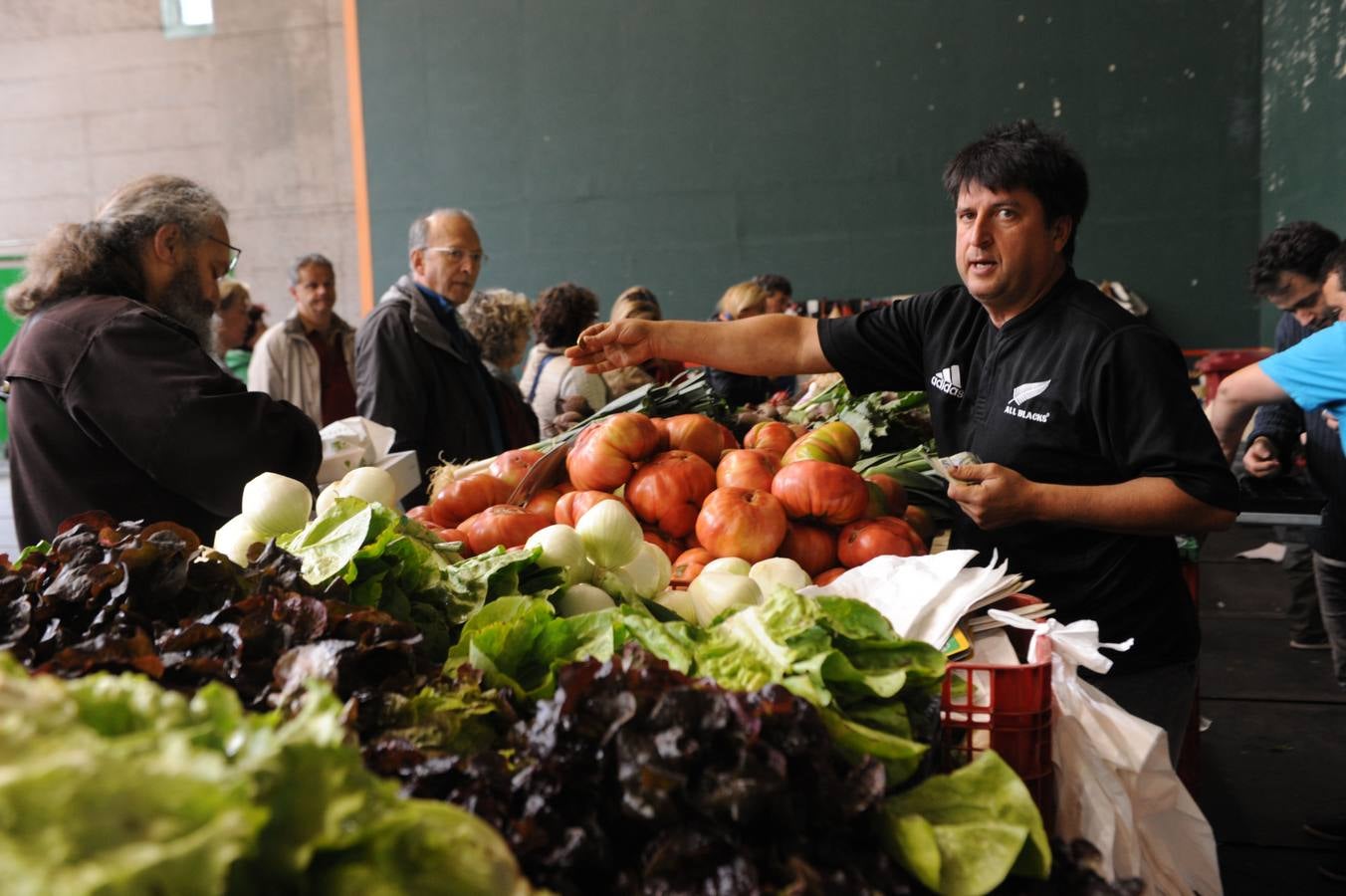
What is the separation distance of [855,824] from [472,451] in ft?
11.4

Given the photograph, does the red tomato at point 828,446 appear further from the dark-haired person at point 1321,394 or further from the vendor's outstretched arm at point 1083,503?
the dark-haired person at point 1321,394

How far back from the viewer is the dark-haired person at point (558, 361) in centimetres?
499

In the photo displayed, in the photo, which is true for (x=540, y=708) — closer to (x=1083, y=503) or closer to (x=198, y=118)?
(x=1083, y=503)

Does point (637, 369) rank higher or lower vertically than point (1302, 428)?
higher

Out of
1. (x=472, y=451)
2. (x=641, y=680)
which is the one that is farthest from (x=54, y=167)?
(x=641, y=680)

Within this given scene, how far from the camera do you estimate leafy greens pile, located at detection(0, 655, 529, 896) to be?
629 mm

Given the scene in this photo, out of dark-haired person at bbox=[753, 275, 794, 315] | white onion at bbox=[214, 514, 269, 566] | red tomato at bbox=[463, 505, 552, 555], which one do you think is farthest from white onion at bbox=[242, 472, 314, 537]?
dark-haired person at bbox=[753, 275, 794, 315]

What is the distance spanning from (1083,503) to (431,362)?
111 inches

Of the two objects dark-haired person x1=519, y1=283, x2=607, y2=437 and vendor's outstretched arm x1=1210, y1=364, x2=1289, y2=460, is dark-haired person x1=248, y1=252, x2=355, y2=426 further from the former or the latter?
vendor's outstretched arm x1=1210, y1=364, x2=1289, y2=460

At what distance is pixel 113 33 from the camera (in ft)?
32.0

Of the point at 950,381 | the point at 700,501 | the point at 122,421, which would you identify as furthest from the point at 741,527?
the point at 122,421

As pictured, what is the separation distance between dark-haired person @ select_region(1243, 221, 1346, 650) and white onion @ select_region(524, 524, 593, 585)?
276 cm

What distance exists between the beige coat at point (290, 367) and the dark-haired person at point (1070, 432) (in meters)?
4.11

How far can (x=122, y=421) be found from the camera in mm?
2498
